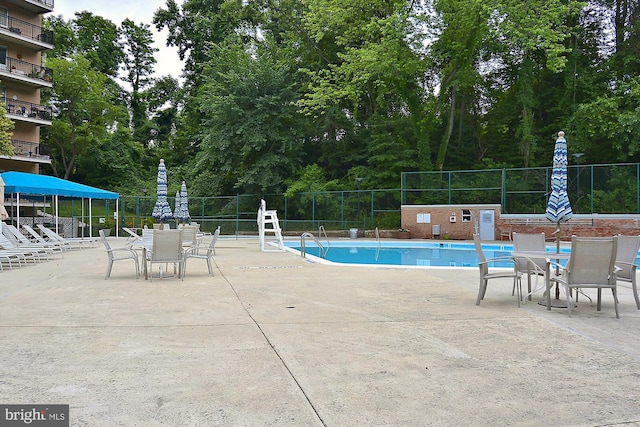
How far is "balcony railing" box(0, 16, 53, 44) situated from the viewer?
33.2 m

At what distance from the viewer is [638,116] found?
77.2 ft

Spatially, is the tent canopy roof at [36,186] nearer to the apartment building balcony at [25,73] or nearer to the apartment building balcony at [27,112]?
the apartment building balcony at [27,112]

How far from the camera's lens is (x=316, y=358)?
4.26 metres

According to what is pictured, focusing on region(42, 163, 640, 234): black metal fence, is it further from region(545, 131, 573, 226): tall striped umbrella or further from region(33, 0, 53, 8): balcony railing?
region(545, 131, 573, 226): tall striped umbrella

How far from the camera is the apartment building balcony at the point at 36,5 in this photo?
1322 inches

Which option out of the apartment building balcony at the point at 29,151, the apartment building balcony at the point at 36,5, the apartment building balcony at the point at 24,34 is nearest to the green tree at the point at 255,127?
the apartment building balcony at the point at 29,151

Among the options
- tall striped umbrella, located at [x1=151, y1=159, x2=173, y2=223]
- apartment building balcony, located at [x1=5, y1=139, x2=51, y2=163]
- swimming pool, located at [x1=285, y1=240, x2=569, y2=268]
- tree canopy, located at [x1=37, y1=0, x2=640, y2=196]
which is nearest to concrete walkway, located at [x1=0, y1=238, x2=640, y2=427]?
swimming pool, located at [x1=285, y1=240, x2=569, y2=268]

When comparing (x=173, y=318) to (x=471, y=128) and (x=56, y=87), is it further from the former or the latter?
(x=56, y=87)

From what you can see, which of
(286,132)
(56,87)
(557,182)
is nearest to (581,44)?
(286,132)

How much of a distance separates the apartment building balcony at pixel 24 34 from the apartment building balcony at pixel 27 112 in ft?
12.3

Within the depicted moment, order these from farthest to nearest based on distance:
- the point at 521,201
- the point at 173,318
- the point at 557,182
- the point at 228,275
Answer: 1. the point at 521,201
2. the point at 228,275
3. the point at 557,182
4. the point at 173,318

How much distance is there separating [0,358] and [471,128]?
32.2 m

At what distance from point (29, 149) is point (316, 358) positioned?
35.9 meters

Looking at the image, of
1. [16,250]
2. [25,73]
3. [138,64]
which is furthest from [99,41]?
[16,250]
